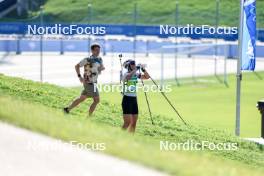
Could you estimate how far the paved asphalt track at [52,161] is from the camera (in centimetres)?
646

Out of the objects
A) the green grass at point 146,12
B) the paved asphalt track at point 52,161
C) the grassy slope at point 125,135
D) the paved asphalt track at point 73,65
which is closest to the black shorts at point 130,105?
the grassy slope at point 125,135

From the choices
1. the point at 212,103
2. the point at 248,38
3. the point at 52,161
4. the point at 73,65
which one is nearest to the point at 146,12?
the point at 73,65

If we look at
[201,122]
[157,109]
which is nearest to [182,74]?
[157,109]

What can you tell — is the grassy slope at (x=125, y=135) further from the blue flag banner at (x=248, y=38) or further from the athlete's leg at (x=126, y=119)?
the blue flag banner at (x=248, y=38)

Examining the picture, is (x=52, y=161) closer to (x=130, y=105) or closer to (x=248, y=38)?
(x=130, y=105)

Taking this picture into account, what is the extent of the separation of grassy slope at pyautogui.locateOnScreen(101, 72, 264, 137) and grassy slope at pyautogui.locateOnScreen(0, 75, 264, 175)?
4215 mm

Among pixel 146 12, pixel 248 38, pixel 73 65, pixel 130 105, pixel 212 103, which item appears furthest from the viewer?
pixel 146 12

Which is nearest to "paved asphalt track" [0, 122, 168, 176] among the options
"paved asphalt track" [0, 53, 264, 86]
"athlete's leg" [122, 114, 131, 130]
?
"athlete's leg" [122, 114, 131, 130]

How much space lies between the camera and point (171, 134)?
14008 mm

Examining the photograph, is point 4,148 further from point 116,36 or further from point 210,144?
point 116,36

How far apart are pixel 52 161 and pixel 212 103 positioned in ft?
65.0

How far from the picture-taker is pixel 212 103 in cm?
2638

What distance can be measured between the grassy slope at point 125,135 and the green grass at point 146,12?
38.7 m

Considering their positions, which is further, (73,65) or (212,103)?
(73,65)
